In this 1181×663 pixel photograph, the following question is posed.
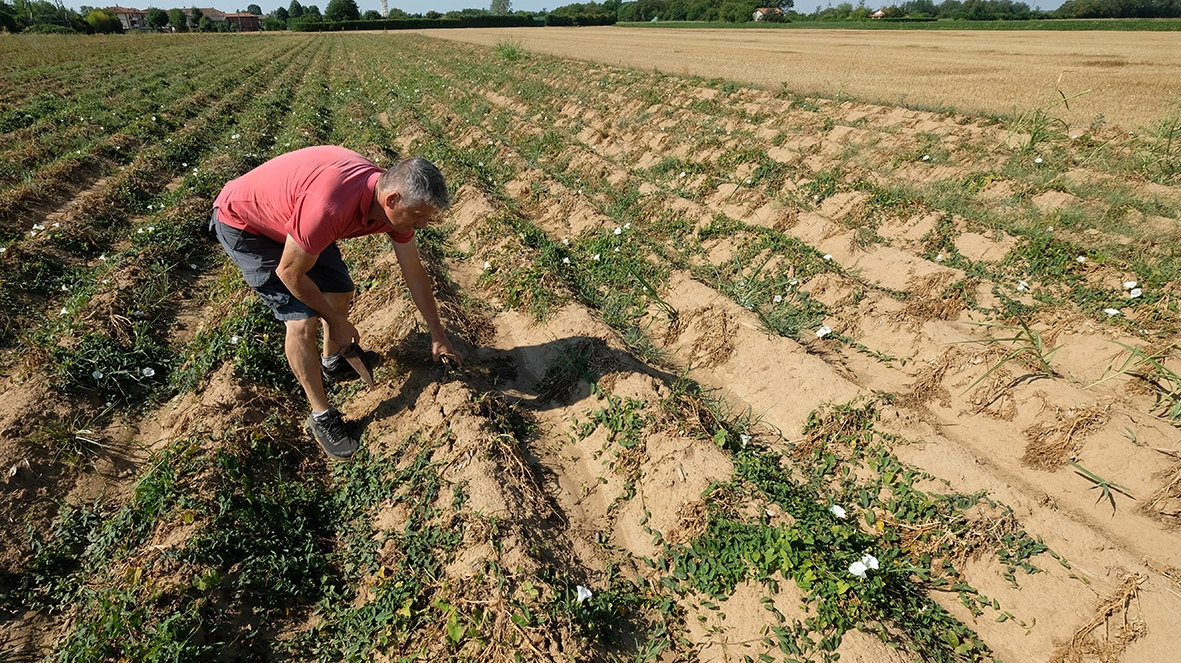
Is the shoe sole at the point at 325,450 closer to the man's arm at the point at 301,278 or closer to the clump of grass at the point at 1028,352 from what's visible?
the man's arm at the point at 301,278

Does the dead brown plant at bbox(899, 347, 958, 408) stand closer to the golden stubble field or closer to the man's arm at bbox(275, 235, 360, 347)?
the man's arm at bbox(275, 235, 360, 347)

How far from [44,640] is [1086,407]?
5.96 m

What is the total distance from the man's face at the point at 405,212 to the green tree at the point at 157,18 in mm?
88365

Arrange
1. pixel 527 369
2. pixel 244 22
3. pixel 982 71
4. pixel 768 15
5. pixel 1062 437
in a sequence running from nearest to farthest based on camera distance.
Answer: pixel 1062 437 < pixel 527 369 < pixel 982 71 < pixel 768 15 < pixel 244 22

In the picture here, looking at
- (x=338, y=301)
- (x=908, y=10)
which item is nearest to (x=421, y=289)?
(x=338, y=301)

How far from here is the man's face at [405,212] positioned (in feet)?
8.71

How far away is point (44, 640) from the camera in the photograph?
8.13ft

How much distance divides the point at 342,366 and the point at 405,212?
1956 millimetres

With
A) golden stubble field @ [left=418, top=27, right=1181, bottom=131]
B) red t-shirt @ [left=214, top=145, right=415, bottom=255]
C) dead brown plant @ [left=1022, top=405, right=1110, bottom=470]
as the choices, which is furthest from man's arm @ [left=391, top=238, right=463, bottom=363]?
golden stubble field @ [left=418, top=27, right=1181, bottom=131]

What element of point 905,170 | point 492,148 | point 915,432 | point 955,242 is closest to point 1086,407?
point 915,432

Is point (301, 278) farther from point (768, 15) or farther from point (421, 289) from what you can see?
point (768, 15)

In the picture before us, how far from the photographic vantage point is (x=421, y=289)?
344 cm

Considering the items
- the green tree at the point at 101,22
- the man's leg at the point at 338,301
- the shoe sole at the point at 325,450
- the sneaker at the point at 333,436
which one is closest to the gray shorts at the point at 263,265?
the man's leg at the point at 338,301

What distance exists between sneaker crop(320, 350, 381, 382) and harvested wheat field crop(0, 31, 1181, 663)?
0.33 ft
